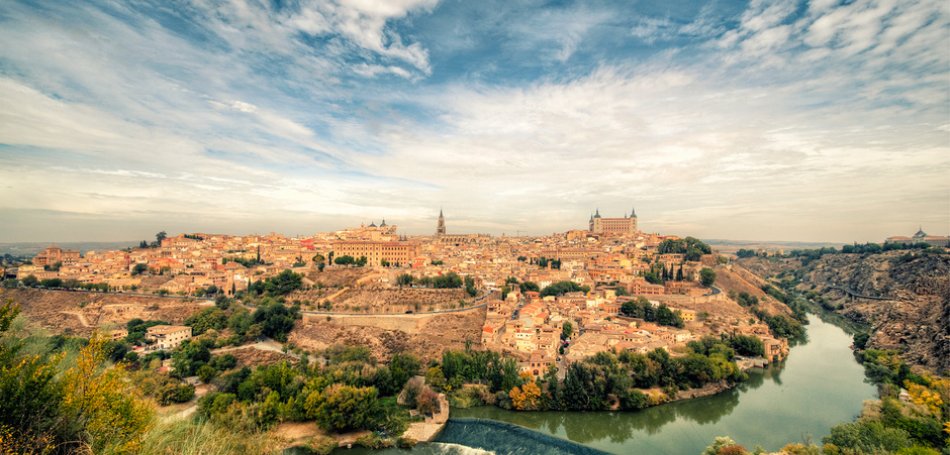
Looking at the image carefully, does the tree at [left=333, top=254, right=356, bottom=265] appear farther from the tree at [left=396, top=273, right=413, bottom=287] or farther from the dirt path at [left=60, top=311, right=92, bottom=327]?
the dirt path at [left=60, top=311, right=92, bottom=327]

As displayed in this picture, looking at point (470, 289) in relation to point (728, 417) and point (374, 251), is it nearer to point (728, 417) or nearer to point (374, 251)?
point (374, 251)

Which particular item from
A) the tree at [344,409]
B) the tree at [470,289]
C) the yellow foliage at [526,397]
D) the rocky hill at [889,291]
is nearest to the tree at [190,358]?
the tree at [344,409]

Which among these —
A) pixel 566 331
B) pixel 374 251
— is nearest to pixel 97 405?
pixel 566 331

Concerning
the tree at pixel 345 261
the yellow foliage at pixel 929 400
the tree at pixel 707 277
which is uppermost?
the tree at pixel 345 261

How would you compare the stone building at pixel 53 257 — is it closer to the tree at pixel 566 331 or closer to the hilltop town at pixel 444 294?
the hilltop town at pixel 444 294

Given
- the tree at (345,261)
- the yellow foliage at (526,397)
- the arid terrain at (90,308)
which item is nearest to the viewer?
the yellow foliage at (526,397)

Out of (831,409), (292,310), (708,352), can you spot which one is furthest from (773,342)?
(292,310)
